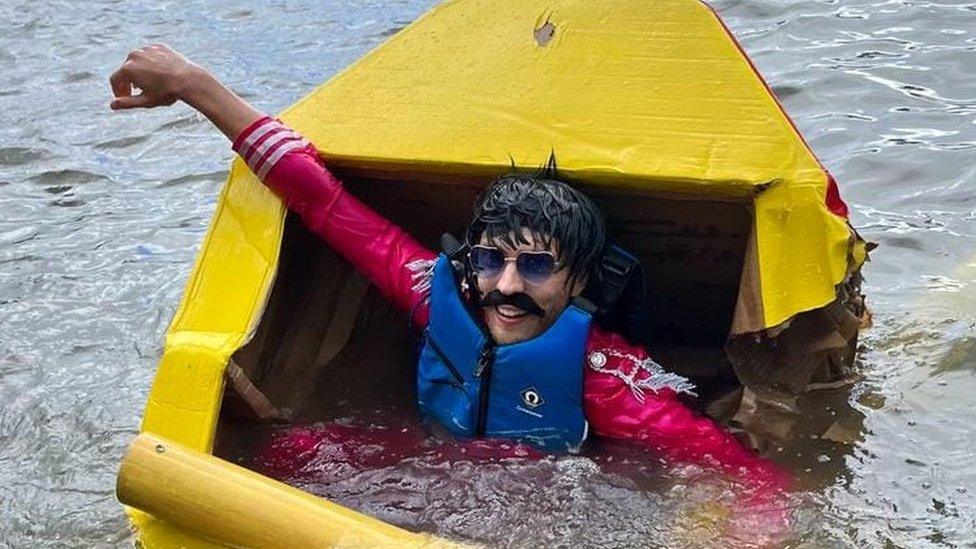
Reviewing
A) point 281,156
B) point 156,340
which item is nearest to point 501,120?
point 281,156

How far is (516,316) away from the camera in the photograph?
2533 mm

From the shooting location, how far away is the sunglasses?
2.52m

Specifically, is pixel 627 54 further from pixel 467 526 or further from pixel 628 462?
pixel 467 526

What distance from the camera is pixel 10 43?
6.63m

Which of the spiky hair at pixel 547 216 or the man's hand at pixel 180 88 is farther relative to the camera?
the man's hand at pixel 180 88

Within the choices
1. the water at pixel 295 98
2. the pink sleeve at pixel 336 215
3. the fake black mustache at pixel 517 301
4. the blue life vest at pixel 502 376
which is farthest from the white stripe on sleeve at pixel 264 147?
the water at pixel 295 98

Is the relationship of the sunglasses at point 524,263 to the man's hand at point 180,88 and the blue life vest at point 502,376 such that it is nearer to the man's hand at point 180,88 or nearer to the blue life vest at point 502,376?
the blue life vest at point 502,376

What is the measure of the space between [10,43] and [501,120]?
4771 mm

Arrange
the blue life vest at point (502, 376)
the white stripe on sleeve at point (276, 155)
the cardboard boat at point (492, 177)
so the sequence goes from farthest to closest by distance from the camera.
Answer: the white stripe on sleeve at point (276, 155), the blue life vest at point (502, 376), the cardboard boat at point (492, 177)

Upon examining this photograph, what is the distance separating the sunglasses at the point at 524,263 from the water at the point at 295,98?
37 centimetres

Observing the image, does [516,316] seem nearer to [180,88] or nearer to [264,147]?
[264,147]

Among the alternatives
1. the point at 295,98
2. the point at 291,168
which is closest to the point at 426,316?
the point at 291,168

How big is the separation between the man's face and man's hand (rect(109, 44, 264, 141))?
58 centimetres

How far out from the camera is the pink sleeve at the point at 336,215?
264cm
